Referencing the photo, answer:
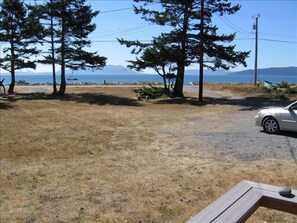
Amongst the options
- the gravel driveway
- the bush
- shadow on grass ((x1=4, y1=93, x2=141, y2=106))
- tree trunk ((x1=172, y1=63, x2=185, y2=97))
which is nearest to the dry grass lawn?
the gravel driveway

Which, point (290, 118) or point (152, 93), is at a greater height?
point (290, 118)

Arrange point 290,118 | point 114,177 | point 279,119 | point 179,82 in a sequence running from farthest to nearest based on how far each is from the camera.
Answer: point 179,82 < point 279,119 < point 290,118 < point 114,177

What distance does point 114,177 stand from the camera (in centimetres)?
918

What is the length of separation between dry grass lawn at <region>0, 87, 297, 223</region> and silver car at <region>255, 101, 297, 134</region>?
3584mm

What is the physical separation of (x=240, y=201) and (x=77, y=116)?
19.0 m

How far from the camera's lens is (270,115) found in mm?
14062

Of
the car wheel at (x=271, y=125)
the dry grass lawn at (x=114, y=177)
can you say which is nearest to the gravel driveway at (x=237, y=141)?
the car wheel at (x=271, y=125)

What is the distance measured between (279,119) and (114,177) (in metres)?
7.24

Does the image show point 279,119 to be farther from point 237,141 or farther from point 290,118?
point 237,141

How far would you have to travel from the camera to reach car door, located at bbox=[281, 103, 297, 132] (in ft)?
43.7

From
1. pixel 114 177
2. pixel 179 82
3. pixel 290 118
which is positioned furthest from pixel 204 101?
pixel 114 177

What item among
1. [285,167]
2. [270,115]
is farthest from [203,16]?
[285,167]

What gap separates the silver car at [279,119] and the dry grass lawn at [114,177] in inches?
141

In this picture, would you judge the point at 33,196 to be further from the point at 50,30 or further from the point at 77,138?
the point at 50,30
